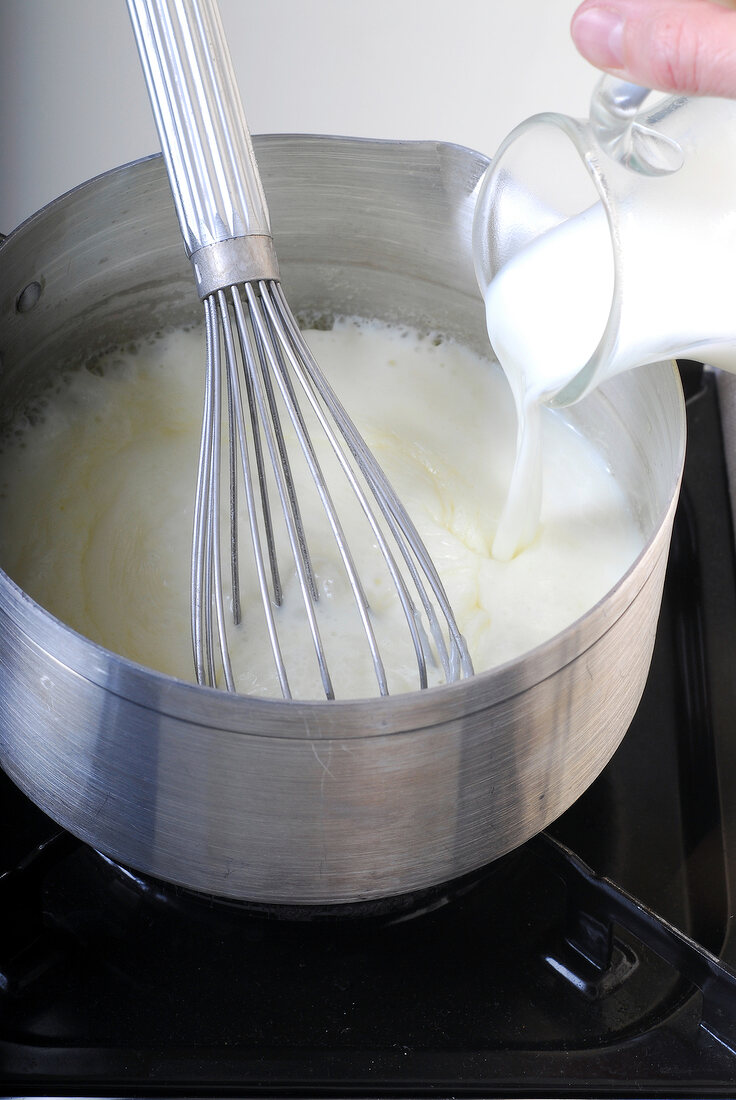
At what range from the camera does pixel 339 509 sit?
0.65m

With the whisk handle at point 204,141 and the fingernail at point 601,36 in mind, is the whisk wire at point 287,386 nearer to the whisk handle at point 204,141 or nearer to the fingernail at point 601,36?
the whisk handle at point 204,141

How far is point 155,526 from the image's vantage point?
24.8 inches

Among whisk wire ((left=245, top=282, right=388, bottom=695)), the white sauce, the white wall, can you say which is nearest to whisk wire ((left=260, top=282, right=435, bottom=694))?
whisk wire ((left=245, top=282, right=388, bottom=695))

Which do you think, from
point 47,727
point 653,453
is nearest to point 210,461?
point 47,727

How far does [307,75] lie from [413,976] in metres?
0.70

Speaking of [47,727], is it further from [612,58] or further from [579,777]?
[612,58]

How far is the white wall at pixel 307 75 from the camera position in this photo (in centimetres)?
88

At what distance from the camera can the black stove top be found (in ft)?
1.44

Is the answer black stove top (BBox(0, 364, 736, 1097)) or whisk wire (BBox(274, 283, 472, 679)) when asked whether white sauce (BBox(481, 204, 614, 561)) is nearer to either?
whisk wire (BBox(274, 283, 472, 679))

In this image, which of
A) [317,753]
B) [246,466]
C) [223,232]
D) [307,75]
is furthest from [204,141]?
[307,75]

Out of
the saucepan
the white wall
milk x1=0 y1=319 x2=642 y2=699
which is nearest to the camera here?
the saucepan

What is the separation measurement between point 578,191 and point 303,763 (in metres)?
0.36

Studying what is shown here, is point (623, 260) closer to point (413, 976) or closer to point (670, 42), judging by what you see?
point (670, 42)

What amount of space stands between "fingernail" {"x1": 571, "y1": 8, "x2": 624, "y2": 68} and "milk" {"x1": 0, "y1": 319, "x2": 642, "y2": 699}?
194 millimetres
